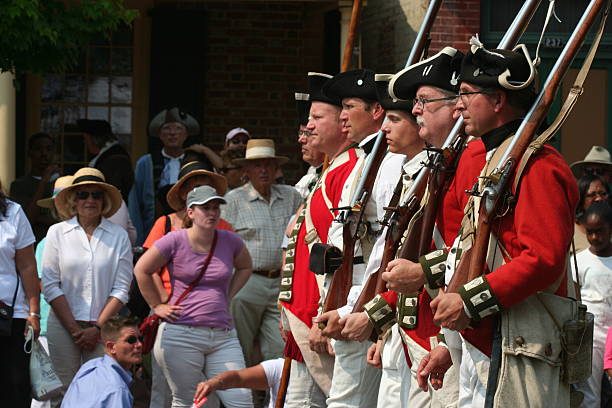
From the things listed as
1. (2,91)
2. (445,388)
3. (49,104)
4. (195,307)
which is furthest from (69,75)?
(445,388)

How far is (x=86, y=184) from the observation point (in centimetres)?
893

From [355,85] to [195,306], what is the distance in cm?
264

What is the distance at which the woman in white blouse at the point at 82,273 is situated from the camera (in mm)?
8617

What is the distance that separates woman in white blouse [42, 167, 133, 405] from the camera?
28.3ft

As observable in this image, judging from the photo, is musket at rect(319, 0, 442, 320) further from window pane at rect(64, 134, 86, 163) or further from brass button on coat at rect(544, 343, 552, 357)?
window pane at rect(64, 134, 86, 163)

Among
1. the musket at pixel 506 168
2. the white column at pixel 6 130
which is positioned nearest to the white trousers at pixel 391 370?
the musket at pixel 506 168

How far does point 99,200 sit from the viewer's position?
29.4 feet

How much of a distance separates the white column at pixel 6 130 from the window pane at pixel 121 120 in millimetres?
2387

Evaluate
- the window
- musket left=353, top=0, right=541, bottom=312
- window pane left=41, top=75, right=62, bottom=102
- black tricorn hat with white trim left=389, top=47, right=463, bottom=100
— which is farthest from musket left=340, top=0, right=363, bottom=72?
window pane left=41, top=75, right=62, bottom=102

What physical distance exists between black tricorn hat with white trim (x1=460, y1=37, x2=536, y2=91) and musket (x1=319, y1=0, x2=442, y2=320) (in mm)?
1353

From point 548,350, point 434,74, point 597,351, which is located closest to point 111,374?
point 434,74

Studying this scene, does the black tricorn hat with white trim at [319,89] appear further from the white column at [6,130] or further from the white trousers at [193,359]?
the white column at [6,130]

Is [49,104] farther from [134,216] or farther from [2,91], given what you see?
[134,216]

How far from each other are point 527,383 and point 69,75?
11034mm
